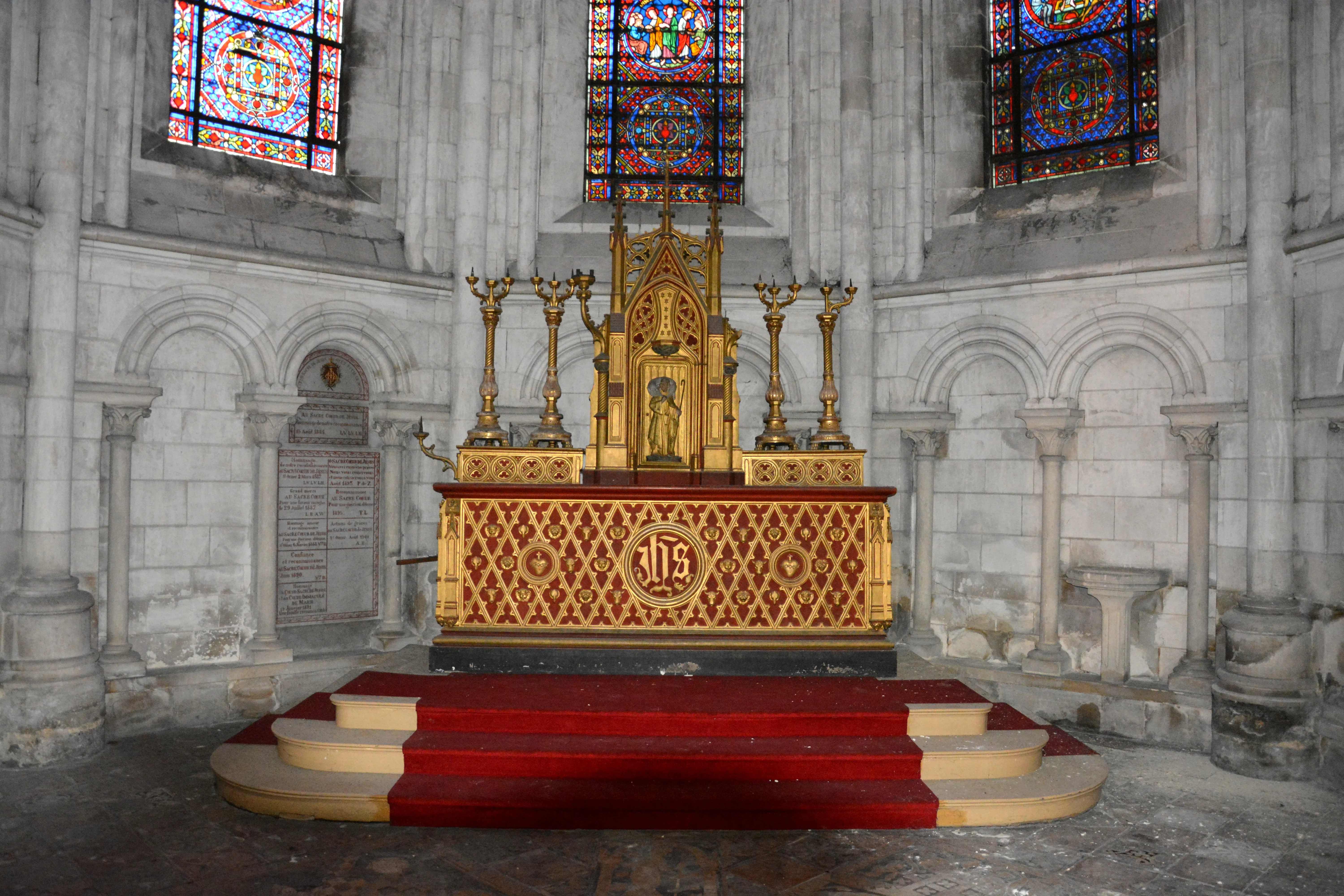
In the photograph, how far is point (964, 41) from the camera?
30.2ft

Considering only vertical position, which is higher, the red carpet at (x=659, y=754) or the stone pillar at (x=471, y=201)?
the stone pillar at (x=471, y=201)

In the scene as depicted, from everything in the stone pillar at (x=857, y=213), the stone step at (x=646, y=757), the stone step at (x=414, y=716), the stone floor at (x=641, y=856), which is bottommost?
the stone floor at (x=641, y=856)

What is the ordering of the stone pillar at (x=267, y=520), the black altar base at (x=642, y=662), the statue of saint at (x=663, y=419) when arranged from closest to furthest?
the black altar base at (x=642, y=662), the statue of saint at (x=663, y=419), the stone pillar at (x=267, y=520)

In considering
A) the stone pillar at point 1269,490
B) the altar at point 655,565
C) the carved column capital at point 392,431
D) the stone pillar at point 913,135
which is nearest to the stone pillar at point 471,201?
the carved column capital at point 392,431

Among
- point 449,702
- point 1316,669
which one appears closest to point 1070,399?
point 1316,669

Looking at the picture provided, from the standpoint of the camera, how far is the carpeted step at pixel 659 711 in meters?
5.71

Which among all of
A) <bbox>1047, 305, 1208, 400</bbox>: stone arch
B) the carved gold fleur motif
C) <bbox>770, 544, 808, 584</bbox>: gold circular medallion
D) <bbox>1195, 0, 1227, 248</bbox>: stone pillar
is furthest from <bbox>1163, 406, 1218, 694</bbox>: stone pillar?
the carved gold fleur motif

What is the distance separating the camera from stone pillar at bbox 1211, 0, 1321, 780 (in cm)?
671

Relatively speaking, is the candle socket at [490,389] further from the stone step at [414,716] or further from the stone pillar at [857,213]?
the stone pillar at [857,213]

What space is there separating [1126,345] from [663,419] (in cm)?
388

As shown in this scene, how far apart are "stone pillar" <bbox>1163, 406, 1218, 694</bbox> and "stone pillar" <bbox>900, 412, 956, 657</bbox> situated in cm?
189

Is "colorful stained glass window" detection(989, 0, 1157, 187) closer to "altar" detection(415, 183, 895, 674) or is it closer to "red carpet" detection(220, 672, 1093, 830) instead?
"altar" detection(415, 183, 895, 674)

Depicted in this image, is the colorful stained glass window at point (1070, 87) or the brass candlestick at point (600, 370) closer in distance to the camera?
the brass candlestick at point (600, 370)

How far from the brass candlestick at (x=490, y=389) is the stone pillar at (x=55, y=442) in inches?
104
